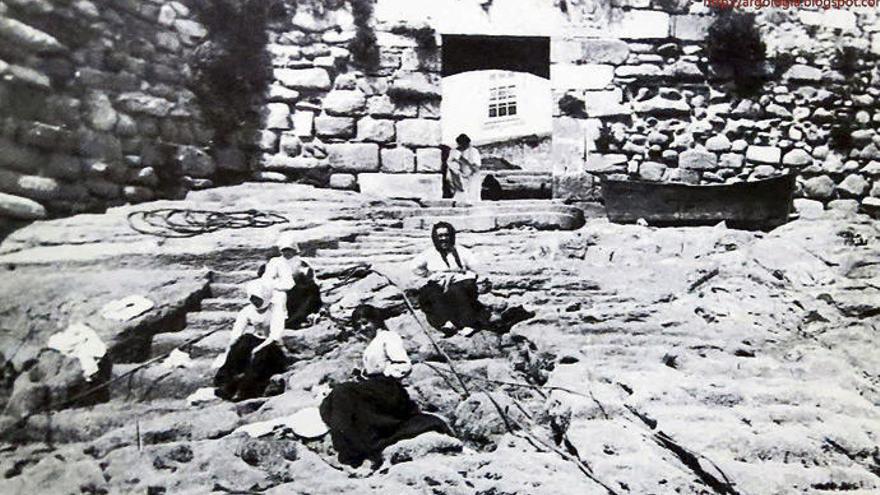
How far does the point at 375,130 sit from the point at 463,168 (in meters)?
0.57

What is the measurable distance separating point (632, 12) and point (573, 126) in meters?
0.74

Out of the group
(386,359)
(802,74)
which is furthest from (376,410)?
(802,74)

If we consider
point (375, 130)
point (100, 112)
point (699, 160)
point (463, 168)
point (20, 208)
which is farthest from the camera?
point (463, 168)

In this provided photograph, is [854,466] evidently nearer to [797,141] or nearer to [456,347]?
[456,347]

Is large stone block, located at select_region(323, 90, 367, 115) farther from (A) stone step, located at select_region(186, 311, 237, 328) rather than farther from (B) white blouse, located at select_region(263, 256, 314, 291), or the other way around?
(A) stone step, located at select_region(186, 311, 237, 328)

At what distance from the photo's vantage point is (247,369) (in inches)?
93.5

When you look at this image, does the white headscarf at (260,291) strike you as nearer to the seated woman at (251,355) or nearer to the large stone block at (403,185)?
the seated woman at (251,355)

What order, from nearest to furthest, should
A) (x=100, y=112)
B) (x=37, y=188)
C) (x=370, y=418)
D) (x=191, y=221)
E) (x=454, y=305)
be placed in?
(x=370, y=418) → (x=454, y=305) → (x=37, y=188) → (x=191, y=221) → (x=100, y=112)

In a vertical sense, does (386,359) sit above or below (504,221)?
below

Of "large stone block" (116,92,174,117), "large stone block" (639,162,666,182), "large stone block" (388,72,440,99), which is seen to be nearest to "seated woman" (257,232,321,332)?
"large stone block" (116,92,174,117)

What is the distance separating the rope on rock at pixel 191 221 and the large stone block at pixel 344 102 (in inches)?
34.7

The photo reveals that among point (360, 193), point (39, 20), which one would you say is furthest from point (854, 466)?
point (39, 20)

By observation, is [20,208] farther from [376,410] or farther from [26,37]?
[376,410]

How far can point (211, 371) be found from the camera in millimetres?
2395
